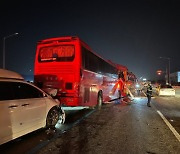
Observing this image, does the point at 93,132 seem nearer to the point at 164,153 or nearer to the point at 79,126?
the point at 79,126

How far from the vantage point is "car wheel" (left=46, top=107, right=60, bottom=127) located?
8.32m

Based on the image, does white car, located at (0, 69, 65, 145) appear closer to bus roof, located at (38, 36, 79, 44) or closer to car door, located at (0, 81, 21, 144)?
car door, located at (0, 81, 21, 144)

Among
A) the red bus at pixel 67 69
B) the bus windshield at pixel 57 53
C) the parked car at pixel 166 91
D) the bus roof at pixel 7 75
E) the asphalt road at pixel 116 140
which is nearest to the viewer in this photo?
the asphalt road at pixel 116 140

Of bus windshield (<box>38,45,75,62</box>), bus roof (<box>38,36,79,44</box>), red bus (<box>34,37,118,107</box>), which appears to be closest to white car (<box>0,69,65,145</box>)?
red bus (<box>34,37,118,107</box>)

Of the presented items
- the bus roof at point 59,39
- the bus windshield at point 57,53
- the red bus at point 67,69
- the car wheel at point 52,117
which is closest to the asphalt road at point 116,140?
the car wheel at point 52,117

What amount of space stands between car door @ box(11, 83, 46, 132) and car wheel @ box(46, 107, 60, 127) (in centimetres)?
42

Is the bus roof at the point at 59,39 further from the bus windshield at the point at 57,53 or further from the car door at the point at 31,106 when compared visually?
the car door at the point at 31,106

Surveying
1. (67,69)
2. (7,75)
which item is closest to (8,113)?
(7,75)

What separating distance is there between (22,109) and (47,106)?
5.07ft

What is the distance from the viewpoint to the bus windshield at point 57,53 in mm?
11781

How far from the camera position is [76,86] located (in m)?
11.4

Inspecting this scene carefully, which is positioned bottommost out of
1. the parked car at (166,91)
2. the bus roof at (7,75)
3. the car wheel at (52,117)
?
the car wheel at (52,117)

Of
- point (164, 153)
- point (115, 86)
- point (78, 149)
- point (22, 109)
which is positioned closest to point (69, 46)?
point (22, 109)

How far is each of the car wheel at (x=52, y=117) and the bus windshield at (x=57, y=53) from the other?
141 inches
